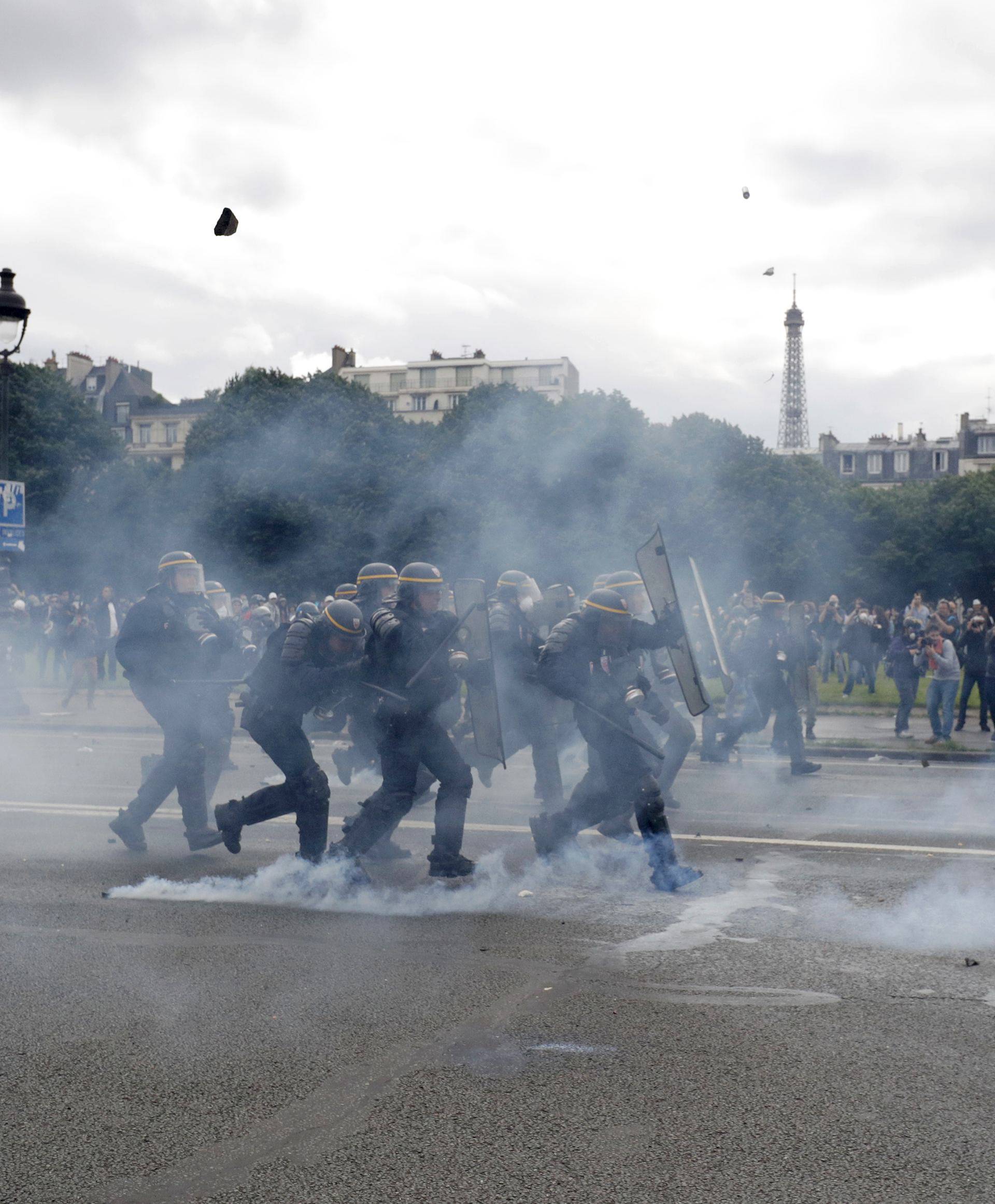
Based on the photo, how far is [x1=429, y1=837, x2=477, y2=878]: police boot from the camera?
6.30m

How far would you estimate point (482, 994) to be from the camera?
4430 millimetres

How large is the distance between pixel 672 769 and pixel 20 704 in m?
10.9

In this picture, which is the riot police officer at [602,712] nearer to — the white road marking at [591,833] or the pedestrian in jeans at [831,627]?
the white road marking at [591,833]

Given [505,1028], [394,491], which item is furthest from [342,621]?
[394,491]

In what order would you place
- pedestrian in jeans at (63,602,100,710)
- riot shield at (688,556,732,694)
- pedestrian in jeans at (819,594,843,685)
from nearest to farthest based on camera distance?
riot shield at (688,556,732,694)
pedestrian in jeans at (63,602,100,710)
pedestrian in jeans at (819,594,843,685)

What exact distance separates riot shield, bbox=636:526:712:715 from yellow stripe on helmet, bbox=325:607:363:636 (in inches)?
65.5

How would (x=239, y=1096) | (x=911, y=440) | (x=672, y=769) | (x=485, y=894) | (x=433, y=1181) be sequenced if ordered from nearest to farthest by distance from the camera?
(x=433, y=1181) → (x=239, y=1096) → (x=485, y=894) → (x=672, y=769) → (x=911, y=440)

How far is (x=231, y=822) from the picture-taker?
652 cm

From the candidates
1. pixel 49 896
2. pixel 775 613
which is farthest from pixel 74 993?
pixel 775 613

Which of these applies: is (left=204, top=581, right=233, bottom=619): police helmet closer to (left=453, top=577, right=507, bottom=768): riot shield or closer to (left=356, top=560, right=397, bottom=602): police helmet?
(left=356, top=560, right=397, bottom=602): police helmet

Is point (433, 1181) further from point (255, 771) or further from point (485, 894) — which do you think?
point (255, 771)

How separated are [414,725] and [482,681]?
1.93 ft

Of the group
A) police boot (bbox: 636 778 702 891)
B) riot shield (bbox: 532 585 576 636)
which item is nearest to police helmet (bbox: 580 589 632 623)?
police boot (bbox: 636 778 702 891)

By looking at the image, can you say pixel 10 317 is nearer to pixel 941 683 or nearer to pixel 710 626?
pixel 710 626
